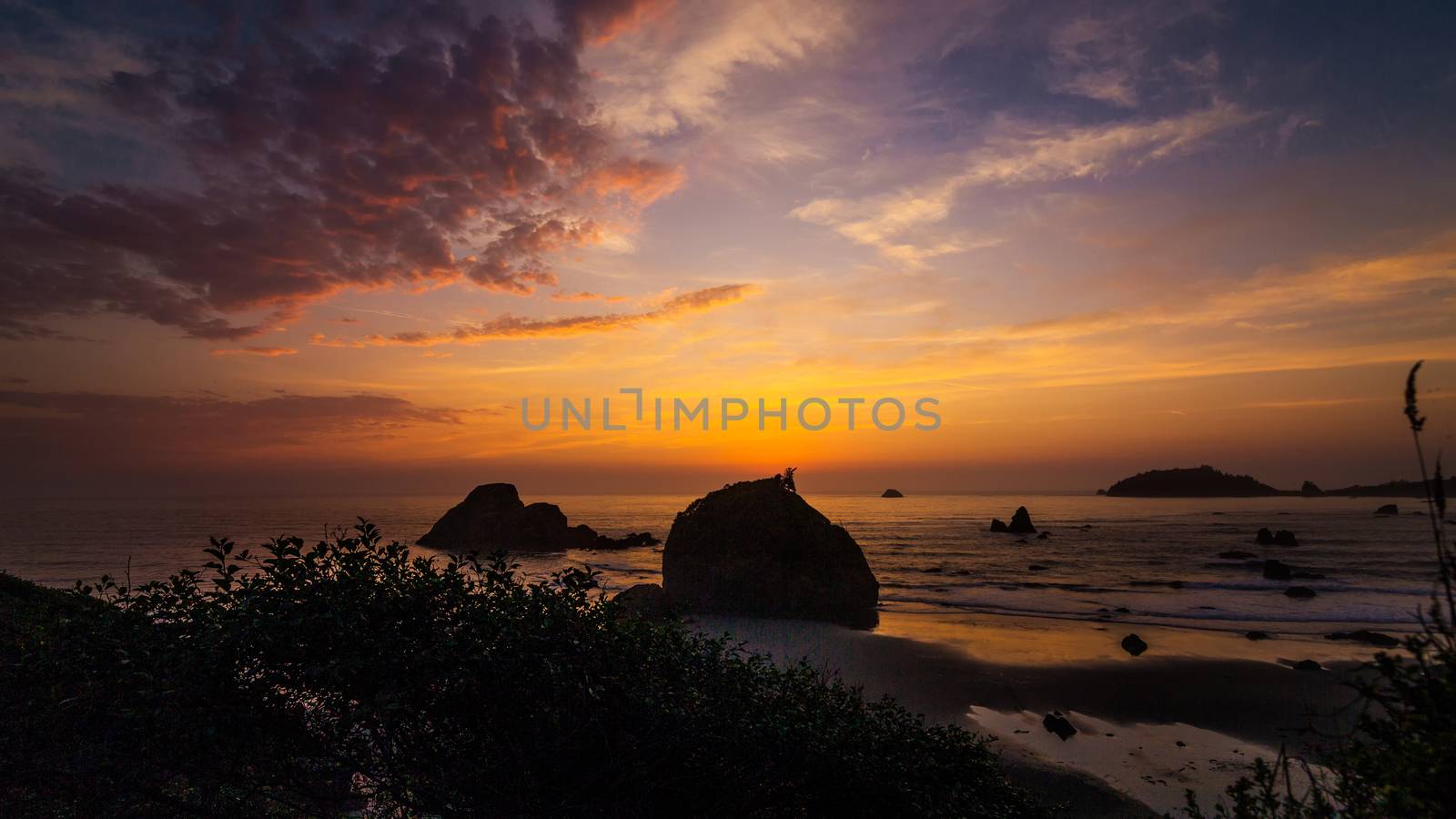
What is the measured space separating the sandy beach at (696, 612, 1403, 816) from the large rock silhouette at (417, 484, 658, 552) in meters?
41.4

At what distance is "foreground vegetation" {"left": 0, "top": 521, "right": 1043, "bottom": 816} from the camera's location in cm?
575

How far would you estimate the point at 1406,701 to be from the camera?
395cm

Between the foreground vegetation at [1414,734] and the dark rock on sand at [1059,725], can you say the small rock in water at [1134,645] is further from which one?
the foreground vegetation at [1414,734]

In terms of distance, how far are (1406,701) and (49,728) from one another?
33.9 ft

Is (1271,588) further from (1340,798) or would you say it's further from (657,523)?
(657,523)

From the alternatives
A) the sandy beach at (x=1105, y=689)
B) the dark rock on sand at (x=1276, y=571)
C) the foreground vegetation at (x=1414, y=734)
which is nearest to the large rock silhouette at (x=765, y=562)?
the sandy beach at (x=1105, y=689)

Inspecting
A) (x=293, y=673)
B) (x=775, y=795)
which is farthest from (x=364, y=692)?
(x=775, y=795)

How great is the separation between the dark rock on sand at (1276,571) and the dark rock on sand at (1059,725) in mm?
32885

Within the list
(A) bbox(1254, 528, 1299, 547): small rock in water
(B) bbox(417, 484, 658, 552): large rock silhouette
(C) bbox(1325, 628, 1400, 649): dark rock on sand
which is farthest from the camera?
(B) bbox(417, 484, 658, 552): large rock silhouette

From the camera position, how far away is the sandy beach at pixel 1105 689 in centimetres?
1181

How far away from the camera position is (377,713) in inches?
218

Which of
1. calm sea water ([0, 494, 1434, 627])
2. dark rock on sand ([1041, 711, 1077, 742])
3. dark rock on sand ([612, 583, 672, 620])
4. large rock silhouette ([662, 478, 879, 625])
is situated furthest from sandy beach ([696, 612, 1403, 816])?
calm sea water ([0, 494, 1434, 627])

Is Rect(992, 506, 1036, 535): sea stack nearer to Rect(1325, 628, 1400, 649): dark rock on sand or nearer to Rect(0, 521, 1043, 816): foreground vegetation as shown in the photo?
Rect(1325, 628, 1400, 649): dark rock on sand

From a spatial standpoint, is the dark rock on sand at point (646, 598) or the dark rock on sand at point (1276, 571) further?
the dark rock on sand at point (1276, 571)
